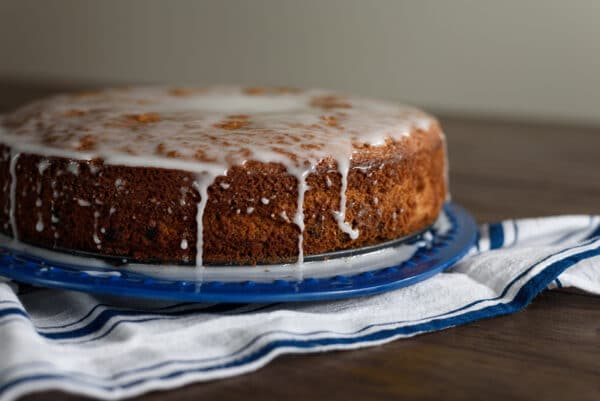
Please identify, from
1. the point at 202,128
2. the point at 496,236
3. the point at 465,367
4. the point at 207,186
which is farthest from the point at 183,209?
the point at 496,236

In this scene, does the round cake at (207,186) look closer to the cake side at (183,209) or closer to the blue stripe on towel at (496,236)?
the cake side at (183,209)

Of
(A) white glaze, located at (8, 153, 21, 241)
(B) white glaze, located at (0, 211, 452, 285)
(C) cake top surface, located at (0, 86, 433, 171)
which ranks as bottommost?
(B) white glaze, located at (0, 211, 452, 285)

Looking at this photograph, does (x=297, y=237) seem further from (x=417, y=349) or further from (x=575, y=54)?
(x=575, y=54)

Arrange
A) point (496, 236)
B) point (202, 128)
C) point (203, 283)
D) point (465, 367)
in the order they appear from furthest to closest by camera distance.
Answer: point (496, 236) → point (202, 128) → point (203, 283) → point (465, 367)

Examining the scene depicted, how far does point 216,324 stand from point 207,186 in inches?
8.1

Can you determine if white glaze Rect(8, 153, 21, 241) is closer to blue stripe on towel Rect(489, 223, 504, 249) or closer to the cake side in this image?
the cake side

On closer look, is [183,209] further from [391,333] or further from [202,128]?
[391,333]

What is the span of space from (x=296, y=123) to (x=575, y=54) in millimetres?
2464

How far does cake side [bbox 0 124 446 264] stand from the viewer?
1.18m

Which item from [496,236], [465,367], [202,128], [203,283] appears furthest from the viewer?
[496,236]

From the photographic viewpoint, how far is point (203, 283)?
3.68ft

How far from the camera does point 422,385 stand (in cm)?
94

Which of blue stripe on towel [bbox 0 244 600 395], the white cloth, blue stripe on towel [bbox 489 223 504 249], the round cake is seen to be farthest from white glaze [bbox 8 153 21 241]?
blue stripe on towel [bbox 489 223 504 249]

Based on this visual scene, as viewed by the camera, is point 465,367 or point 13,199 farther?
point 13,199
